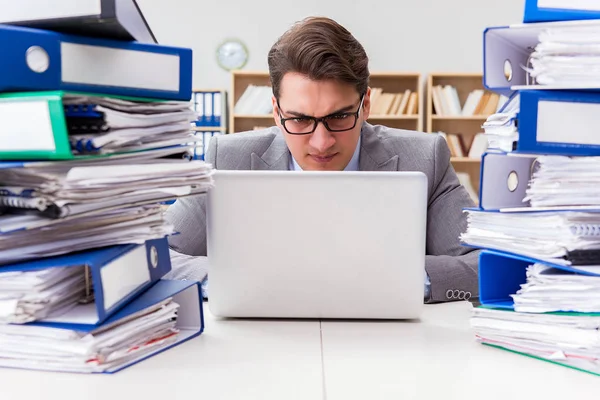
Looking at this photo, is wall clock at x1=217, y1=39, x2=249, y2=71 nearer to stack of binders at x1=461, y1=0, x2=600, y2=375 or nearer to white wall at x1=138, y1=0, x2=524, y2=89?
white wall at x1=138, y1=0, x2=524, y2=89

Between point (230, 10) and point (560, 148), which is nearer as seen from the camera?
point (560, 148)

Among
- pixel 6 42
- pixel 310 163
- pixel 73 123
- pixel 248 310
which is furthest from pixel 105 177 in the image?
pixel 310 163

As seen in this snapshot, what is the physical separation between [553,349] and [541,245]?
14 cm

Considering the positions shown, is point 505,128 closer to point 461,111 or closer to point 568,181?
point 568,181

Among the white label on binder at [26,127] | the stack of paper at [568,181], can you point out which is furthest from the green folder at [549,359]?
the white label on binder at [26,127]

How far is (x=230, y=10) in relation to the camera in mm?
5777

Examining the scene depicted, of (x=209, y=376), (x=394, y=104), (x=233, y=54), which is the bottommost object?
(x=209, y=376)

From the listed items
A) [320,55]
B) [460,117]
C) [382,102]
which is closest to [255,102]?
[382,102]

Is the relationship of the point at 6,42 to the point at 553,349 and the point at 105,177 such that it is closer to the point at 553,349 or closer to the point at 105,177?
the point at 105,177

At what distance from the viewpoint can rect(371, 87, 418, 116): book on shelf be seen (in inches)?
212

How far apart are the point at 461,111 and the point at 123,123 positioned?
16.4 feet

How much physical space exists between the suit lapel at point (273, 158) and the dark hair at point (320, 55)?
20cm

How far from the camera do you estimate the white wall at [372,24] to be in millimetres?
5754

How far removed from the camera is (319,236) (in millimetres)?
985
